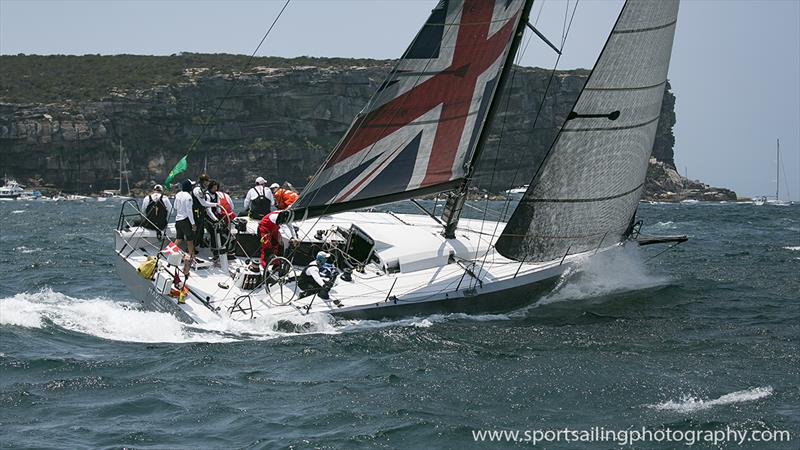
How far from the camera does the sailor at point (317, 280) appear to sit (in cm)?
1391

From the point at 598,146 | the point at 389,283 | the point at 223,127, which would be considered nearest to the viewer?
the point at 389,283

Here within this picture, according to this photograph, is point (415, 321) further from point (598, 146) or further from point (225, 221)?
point (598, 146)

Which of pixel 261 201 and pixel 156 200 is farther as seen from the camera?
pixel 261 201

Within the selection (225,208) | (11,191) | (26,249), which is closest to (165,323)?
(225,208)

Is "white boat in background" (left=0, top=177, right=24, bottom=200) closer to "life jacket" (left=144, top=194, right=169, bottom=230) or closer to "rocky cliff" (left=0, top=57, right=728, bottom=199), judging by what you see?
"rocky cliff" (left=0, top=57, right=728, bottom=199)

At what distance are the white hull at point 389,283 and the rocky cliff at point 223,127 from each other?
86.3m

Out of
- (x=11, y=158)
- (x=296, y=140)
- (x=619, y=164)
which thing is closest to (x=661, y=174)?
(x=296, y=140)

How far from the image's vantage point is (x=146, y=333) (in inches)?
534

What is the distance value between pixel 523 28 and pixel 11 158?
97.6 metres

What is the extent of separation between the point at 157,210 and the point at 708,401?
9.77m

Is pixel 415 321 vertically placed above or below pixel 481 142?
below

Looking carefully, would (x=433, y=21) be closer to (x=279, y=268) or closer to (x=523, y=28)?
(x=523, y=28)

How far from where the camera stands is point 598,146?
15.4m

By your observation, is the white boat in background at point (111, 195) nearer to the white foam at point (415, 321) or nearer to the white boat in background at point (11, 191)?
the white boat in background at point (11, 191)
